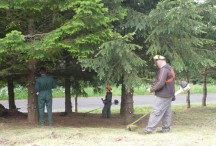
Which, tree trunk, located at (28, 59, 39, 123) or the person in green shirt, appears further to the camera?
tree trunk, located at (28, 59, 39, 123)

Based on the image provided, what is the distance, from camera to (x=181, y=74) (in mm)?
11523

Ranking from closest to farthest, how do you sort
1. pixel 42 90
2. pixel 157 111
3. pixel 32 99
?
pixel 157 111 < pixel 42 90 < pixel 32 99

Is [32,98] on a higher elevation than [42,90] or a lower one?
lower

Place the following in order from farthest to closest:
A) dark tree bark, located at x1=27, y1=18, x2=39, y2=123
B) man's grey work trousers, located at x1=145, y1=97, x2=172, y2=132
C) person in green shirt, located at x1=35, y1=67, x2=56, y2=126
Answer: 1. dark tree bark, located at x1=27, y1=18, x2=39, y2=123
2. person in green shirt, located at x1=35, y1=67, x2=56, y2=126
3. man's grey work trousers, located at x1=145, y1=97, x2=172, y2=132

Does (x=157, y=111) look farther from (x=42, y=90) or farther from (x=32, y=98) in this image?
(x=32, y=98)

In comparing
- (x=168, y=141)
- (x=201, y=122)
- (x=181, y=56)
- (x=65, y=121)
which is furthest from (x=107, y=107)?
(x=168, y=141)

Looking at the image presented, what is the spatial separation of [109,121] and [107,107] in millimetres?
1469

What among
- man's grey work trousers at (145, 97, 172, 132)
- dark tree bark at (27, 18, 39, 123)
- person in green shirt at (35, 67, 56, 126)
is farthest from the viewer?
dark tree bark at (27, 18, 39, 123)

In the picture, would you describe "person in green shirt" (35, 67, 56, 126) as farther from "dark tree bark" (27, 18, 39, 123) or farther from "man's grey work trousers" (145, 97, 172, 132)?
"man's grey work trousers" (145, 97, 172, 132)

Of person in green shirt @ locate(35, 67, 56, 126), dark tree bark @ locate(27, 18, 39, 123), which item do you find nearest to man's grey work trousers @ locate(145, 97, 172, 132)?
person in green shirt @ locate(35, 67, 56, 126)

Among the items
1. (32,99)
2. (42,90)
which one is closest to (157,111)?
(42,90)

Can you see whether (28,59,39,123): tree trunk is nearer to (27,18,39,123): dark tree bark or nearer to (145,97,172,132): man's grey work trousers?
(27,18,39,123): dark tree bark

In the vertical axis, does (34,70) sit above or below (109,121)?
above

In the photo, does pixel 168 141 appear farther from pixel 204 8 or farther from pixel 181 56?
pixel 204 8
